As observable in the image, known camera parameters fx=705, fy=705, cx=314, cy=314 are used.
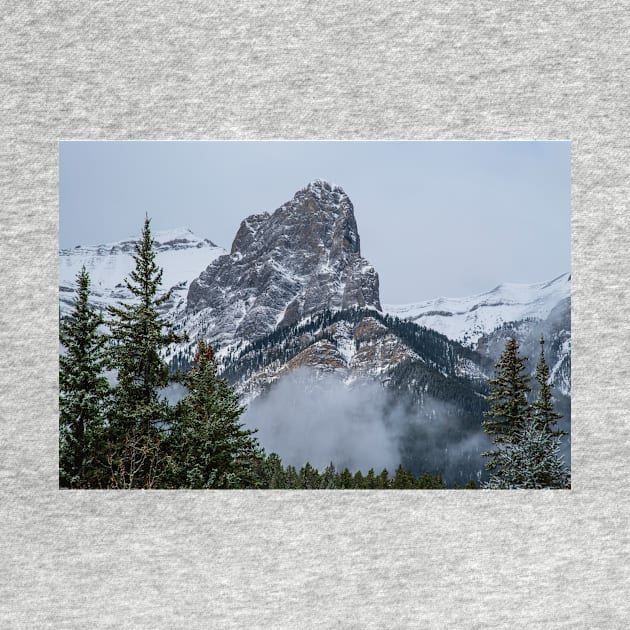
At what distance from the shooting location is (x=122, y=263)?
5.49 metres

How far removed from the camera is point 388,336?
5.53 metres

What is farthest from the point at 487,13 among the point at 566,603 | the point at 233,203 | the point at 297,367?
the point at 566,603

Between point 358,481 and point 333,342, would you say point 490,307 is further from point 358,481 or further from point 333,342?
point 358,481

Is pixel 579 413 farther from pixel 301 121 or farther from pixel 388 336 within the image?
pixel 301 121

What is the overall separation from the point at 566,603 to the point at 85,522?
3643mm

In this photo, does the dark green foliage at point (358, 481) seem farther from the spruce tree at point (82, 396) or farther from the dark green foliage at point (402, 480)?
the spruce tree at point (82, 396)

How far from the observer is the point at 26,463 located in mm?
5391

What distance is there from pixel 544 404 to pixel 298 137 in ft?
9.18

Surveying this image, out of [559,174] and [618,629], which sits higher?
[559,174]

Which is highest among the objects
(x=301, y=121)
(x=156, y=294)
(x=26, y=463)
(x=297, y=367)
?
(x=301, y=121)

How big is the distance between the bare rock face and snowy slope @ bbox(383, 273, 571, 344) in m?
0.47

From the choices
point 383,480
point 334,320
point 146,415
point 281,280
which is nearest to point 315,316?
point 334,320

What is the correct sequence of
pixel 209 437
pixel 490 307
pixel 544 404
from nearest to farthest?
pixel 490 307 → pixel 544 404 → pixel 209 437

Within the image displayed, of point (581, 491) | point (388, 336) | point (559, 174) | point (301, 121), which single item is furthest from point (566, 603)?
point (301, 121)
